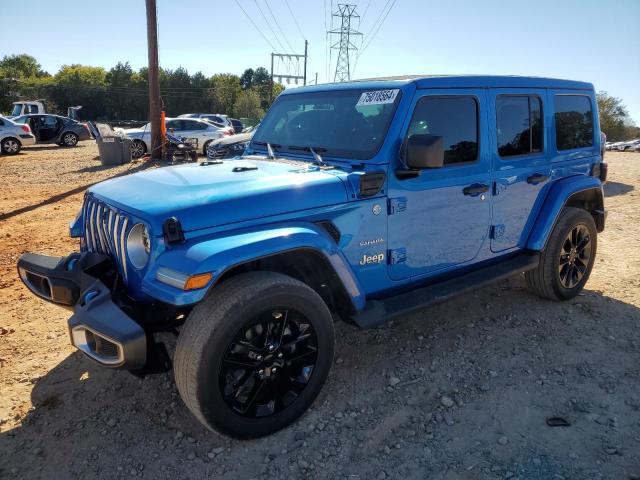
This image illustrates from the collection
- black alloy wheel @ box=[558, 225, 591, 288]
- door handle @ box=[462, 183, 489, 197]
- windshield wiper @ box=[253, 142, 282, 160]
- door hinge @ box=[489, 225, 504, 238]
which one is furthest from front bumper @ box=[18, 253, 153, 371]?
black alloy wheel @ box=[558, 225, 591, 288]

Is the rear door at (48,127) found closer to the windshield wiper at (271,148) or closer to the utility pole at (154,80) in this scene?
the utility pole at (154,80)

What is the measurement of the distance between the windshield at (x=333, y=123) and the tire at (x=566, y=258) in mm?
2092

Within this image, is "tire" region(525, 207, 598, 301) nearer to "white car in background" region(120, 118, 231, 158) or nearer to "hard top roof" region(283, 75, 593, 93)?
"hard top roof" region(283, 75, 593, 93)

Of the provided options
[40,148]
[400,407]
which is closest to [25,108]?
[40,148]

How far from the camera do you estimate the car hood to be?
2426 millimetres

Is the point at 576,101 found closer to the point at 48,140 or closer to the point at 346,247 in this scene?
the point at 346,247

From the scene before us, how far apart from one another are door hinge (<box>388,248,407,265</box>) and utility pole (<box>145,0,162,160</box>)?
43.9ft

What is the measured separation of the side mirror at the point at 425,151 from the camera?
283cm

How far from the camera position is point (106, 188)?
3049 millimetres

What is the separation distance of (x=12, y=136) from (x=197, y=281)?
19451mm

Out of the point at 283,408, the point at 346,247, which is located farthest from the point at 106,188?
the point at 283,408

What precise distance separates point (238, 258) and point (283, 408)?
98cm

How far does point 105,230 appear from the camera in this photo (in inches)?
111

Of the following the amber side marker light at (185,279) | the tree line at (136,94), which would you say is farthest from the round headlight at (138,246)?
the tree line at (136,94)
